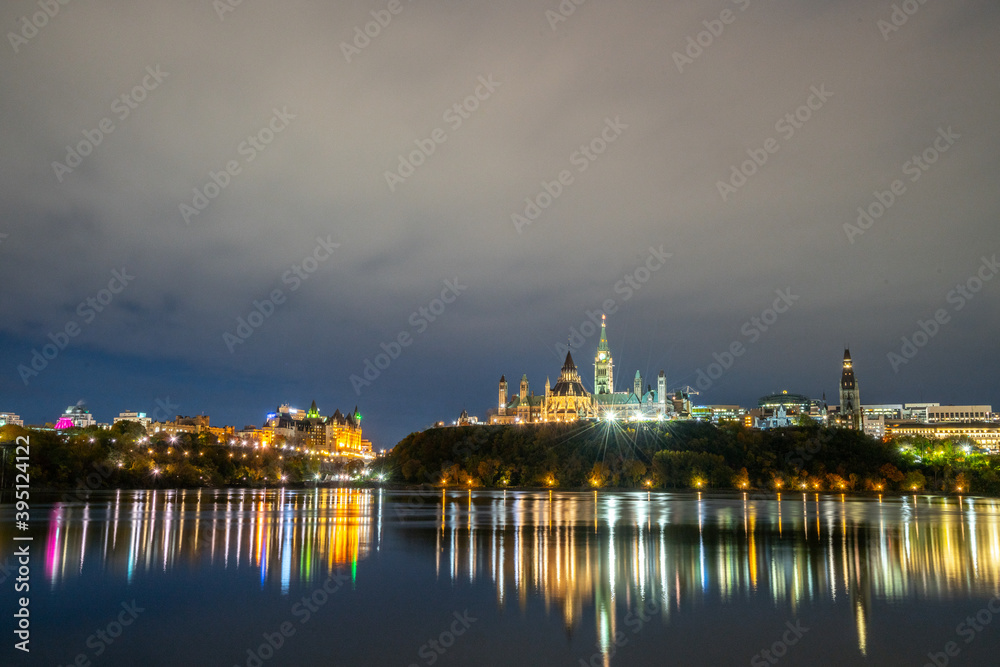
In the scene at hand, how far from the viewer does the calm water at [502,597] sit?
1656cm

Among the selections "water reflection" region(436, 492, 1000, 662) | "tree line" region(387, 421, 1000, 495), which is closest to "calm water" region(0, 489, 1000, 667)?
"water reflection" region(436, 492, 1000, 662)

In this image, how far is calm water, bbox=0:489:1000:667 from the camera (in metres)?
16.6

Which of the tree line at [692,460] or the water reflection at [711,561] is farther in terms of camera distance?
the tree line at [692,460]

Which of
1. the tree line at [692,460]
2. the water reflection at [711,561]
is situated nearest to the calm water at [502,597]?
the water reflection at [711,561]

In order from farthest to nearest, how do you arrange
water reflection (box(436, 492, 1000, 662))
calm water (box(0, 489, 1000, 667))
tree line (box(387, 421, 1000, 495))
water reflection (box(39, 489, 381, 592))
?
1. tree line (box(387, 421, 1000, 495))
2. water reflection (box(39, 489, 381, 592))
3. water reflection (box(436, 492, 1000, 662))
4. calm water (box(0, 489, 1000, 667))

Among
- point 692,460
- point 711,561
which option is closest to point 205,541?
point 711,561

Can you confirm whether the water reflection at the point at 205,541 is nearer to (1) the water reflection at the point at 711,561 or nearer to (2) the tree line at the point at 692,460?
(1) the water reflection at the point at 711,561

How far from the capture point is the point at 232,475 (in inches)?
4875

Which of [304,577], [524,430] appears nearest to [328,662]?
[304,577]

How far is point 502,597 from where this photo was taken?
22062 mm

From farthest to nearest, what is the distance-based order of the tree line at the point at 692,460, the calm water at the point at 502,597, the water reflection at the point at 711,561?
the tree line at the point at 692,460
the water reflection at the point at 711,561
the calm water at the point at 502,597

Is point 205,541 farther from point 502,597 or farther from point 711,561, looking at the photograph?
point 711,561

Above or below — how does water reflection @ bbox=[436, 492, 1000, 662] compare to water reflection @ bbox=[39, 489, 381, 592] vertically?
below

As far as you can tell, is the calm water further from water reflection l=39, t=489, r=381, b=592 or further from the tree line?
the tree line
